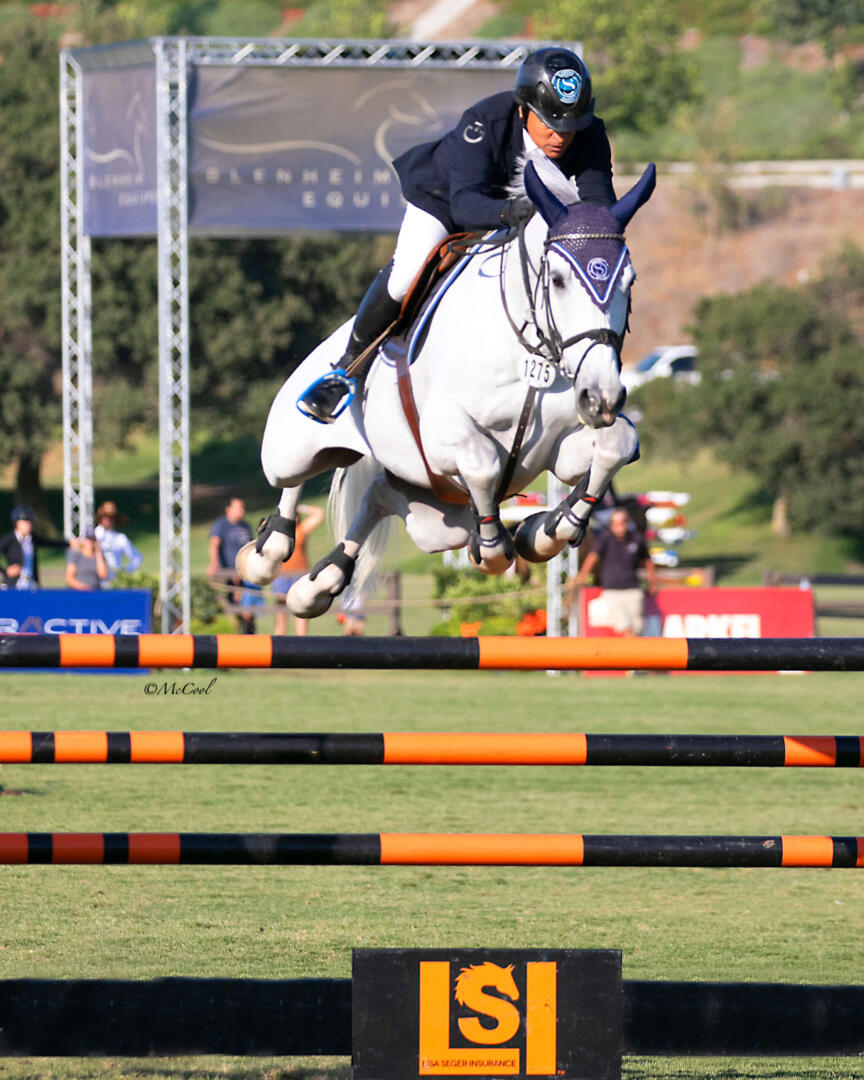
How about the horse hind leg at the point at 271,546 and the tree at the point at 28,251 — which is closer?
the horse hind leg at the point at 271,546

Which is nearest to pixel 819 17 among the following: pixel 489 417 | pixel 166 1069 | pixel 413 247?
pixel 413 247

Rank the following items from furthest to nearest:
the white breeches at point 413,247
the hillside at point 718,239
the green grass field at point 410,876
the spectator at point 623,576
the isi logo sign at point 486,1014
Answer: the hillside at point 718,239 < the spectator at point 623,576 < the green grass field at point 410,876 < the white breeches at point 413,247 < the isi logo sign at point 486,1014

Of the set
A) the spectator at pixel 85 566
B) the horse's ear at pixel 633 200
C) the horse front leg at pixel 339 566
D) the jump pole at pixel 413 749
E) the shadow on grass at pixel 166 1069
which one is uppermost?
the horse's ear at pixel 633 200

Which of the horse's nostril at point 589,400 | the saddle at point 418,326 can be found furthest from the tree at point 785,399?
the horse's nostril at point 589,400

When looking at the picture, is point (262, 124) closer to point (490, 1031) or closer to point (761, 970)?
point (761, 970)

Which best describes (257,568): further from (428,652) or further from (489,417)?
(428,652)

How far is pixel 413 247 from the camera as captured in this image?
16.9ft

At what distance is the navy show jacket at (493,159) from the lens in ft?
15.4

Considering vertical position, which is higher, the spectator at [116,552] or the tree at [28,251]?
the tree at [28,251]

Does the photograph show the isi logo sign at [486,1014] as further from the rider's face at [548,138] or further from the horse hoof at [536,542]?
the rider's face at [548,138]

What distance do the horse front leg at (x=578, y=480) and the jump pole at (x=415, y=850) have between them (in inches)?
36.5

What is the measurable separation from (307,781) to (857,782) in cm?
388

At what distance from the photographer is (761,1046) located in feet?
14.3

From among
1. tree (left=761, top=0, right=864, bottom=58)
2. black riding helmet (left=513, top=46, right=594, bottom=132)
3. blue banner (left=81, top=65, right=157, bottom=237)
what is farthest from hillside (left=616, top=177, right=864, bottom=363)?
black riding helmet (left=513, top=46, right=594, bottom=132)
